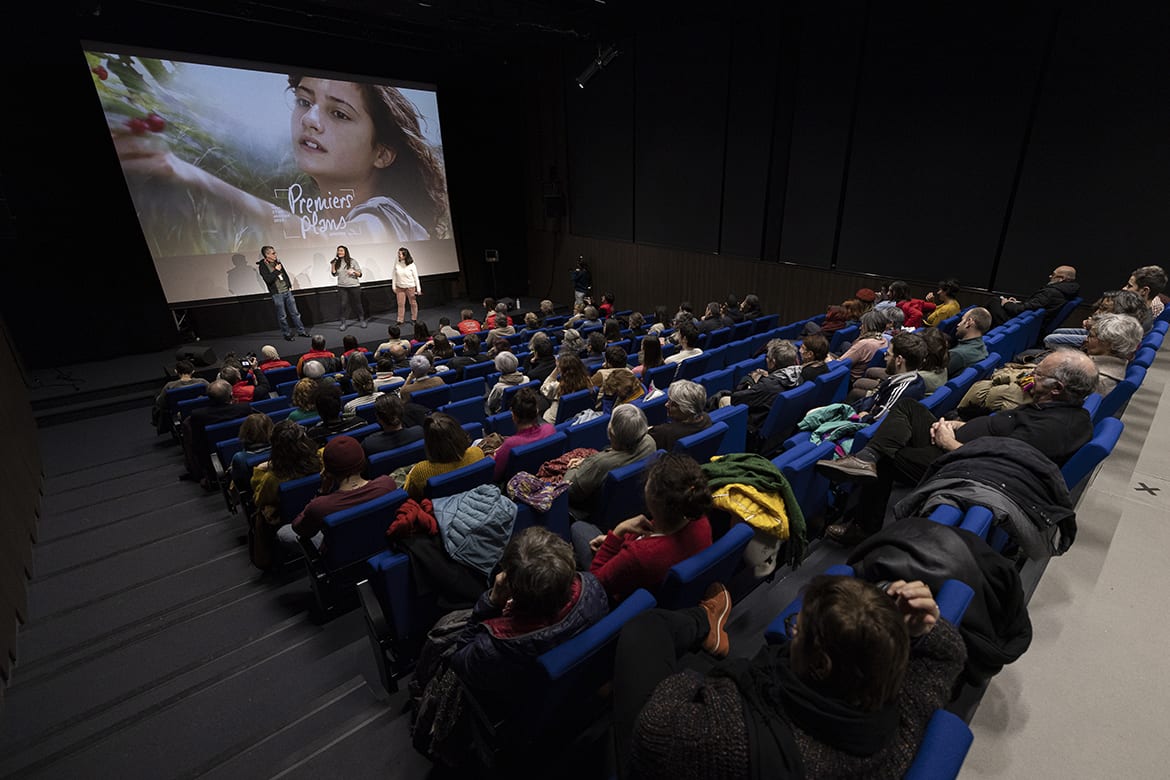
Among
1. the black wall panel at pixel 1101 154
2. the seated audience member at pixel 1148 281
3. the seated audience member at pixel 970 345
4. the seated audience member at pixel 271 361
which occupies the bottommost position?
the seated audience member at pixel 271 361

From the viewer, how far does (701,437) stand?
9.03ft

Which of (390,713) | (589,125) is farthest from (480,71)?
(390,713)

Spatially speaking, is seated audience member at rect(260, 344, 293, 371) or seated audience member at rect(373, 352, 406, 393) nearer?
seated audience member at rect(373, 352, 406, 393)

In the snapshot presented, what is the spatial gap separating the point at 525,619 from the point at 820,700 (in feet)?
2.62

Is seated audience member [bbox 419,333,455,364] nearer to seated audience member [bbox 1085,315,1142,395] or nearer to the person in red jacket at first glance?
the person in red jacket

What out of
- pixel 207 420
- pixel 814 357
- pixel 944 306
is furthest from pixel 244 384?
pixel 944 306

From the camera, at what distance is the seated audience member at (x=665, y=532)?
1640 millimetres

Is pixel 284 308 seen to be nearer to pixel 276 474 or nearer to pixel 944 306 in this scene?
pixel 276 474

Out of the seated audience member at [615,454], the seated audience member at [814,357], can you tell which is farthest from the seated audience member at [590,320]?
the seated audience member at [615,454]

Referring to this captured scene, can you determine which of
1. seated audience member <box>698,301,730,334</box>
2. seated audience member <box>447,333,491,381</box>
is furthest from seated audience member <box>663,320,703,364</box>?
seated audience member <box>447,333,491,381</box>

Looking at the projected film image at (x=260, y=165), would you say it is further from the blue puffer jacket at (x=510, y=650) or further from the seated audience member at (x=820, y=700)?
the seated audience member at (x=820, y=700)

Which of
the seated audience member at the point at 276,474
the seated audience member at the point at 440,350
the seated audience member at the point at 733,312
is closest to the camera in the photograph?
the seated audience member at the point at 276,474

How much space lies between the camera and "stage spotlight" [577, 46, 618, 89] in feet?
31.6

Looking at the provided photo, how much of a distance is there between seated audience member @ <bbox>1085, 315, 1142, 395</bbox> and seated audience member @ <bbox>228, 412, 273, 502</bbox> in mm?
5146
